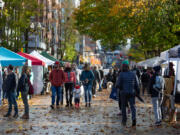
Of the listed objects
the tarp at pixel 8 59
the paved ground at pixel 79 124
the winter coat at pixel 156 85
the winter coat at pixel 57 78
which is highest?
the tarp at pixel 8 59

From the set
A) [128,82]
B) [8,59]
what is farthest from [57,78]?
[128,82]

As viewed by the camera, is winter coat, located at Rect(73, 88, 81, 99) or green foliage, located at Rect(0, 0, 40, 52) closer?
winter coat, located at Rect(73, 88, 81, 99)

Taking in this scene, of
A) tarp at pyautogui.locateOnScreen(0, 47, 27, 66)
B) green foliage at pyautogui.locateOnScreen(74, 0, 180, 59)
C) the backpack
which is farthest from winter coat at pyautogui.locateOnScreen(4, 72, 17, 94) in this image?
green foliage at pyautogui.locateOnScreen(74, 0, 180, 59)

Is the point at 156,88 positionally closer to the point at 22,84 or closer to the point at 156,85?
the point at 156,85

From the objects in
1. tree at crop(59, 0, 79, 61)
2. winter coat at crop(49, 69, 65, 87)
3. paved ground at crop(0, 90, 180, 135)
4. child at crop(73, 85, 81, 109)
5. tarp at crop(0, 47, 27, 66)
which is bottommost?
paved ground at crop(0, 90, 180, 135)

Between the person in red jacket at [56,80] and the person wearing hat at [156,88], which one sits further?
the person in red jacket at [56,80]

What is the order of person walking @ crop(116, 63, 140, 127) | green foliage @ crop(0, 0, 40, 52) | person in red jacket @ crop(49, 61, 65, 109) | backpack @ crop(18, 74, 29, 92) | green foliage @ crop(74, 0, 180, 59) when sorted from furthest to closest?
1. green foliage @ crop(0, 0, 40, 52)
2. green foliage @ crop(74, 0, 180, 59)
3. person in red jacket @ crop(49, 61, 65, 109)
4. backpack @ crop(18, 74, 29, 92)
5. person walking @ crop(116, 63, 140, 127)

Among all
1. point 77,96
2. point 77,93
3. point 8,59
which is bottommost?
point 77,96

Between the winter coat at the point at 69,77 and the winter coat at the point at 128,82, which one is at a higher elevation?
the winter coat at the point at 69,77

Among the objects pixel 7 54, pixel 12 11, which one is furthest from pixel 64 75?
pixel 12 11

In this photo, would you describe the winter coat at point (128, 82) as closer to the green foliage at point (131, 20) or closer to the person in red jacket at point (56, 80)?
the person in red jacket at point (56, 80)

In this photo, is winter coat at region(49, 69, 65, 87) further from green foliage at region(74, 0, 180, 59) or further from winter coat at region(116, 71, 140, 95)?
green foliage at region(74, 0, 180, 59)

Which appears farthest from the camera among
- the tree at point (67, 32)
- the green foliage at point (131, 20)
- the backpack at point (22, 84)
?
the tree at point (67, 32)

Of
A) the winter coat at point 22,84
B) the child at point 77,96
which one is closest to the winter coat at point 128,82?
the winter coat at point 22,84
